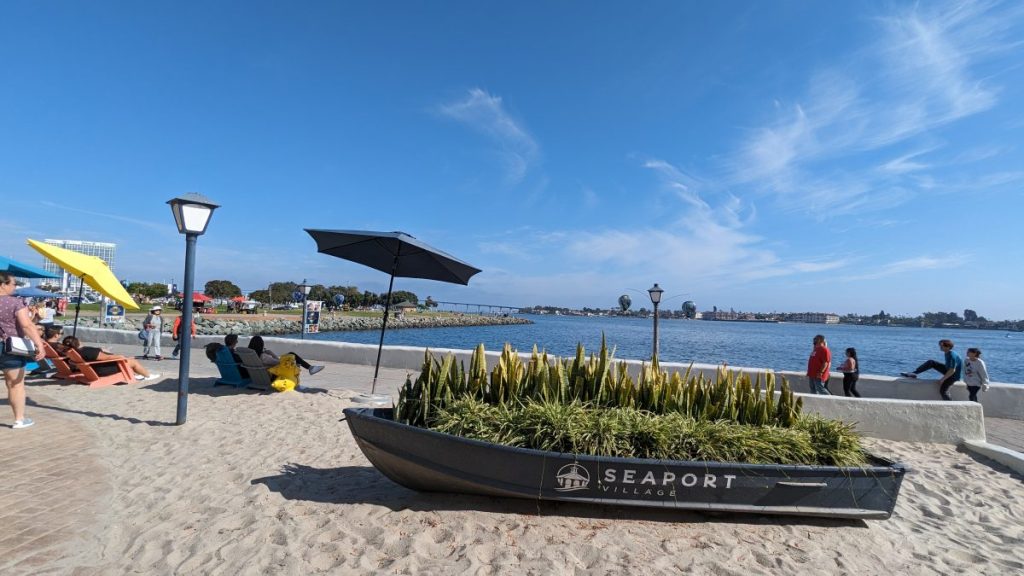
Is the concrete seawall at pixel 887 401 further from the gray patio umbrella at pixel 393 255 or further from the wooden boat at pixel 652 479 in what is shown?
the wooden boat at pixel 652 479

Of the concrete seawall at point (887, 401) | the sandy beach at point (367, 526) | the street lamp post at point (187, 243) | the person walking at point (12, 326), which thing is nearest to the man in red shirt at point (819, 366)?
the concrete seawall at point (887, 401)

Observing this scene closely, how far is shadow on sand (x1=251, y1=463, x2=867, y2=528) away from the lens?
362 centimetres

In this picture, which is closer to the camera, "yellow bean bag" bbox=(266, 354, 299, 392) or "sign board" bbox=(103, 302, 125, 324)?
"yellow bean bag" bbox=(266, 354, 299, 392)

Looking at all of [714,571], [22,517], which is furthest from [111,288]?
[714,571]

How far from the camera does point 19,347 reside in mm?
5195

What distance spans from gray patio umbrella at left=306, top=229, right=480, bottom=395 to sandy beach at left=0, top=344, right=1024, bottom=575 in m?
3.19

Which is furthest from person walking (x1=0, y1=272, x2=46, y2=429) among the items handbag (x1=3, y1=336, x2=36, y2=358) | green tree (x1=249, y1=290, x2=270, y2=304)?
green tree (x1=249, y1=290, x2=270, y2=304)

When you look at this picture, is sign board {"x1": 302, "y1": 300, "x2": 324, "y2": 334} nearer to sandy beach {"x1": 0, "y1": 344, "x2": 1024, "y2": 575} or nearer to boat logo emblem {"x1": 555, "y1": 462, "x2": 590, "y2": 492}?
sandy beach {"x1": 0, "y1": 344, "x2": 1024, "y2": 575}

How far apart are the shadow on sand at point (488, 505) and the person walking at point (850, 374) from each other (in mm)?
6037

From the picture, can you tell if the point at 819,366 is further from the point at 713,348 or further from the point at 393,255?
the point at 713,348

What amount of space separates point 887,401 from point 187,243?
9.60m

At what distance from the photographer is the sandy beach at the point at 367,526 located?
9.76 feet

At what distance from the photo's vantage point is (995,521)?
3.94 meters

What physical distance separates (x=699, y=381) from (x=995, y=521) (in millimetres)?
2577
